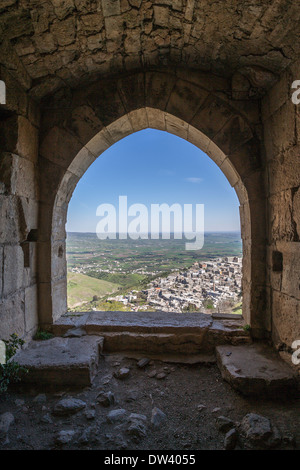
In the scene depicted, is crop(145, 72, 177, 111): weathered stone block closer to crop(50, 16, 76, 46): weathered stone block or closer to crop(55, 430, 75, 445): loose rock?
crop(50, 16, 76, 46): weathered stone block

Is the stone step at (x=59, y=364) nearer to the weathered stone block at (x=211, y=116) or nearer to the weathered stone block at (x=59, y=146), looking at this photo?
the weathered stone block at (x=59, y=146)

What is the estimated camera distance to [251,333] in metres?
2.81

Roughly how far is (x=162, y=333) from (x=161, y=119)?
2.43m

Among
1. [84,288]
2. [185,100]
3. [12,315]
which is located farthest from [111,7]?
[84,288]

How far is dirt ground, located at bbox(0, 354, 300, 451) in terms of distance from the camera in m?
1.70

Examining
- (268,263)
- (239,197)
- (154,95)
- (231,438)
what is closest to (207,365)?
(231,438)

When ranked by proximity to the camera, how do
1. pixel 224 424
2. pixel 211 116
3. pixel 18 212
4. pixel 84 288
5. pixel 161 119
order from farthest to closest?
pixel 84 288 → pixel 161 119 → pixel 211 116 → pixel 18 212 → pixel 224 424

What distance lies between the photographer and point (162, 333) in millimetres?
2910

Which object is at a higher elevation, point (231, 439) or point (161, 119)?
point (161, 119)

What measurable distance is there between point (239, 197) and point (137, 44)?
74.6 inches

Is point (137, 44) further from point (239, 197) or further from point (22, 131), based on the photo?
point (239, 197)

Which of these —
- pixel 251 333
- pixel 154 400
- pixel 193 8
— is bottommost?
pixel 154 400

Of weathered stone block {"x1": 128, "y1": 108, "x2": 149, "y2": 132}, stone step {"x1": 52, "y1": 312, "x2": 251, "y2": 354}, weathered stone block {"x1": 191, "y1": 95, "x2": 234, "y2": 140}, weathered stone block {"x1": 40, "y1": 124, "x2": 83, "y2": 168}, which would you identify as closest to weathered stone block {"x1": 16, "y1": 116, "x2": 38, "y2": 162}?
weathered stone block {"x1": 40, "y1": 124, "x2": 83, "y2": 168}

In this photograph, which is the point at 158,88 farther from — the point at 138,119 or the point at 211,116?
the point at 211,116
